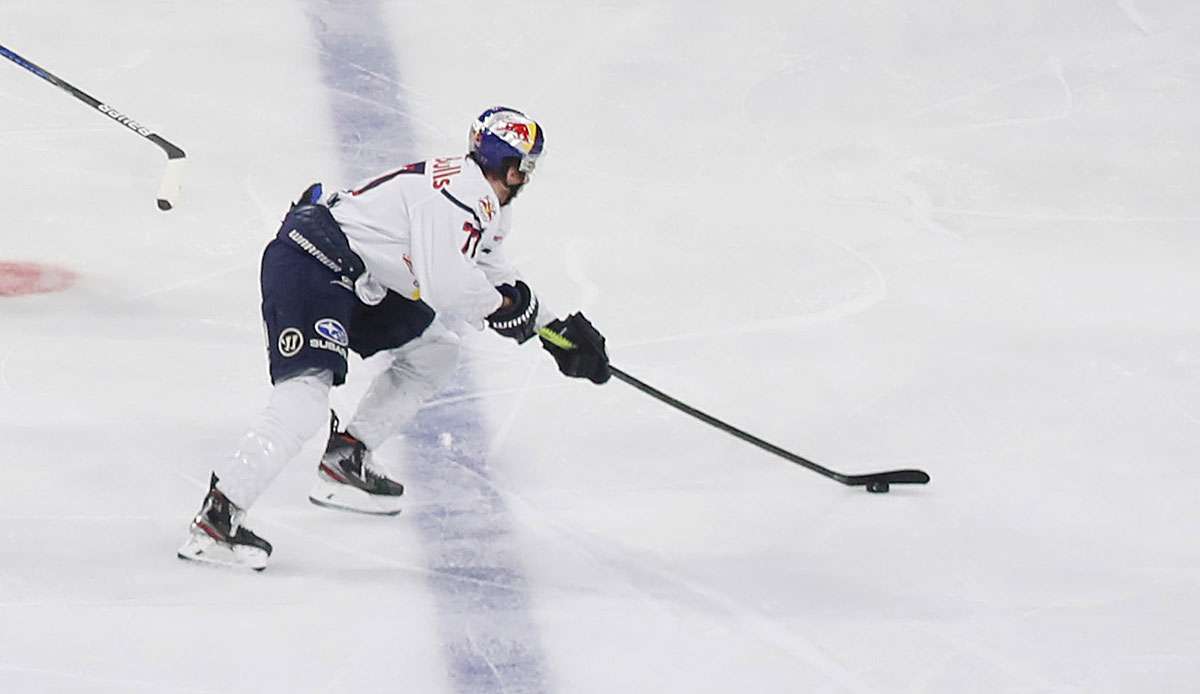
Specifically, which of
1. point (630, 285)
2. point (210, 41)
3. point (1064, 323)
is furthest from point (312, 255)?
point (210, 41)

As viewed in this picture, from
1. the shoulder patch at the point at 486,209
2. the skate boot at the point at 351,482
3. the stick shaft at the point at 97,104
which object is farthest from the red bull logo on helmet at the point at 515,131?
the stick shaft at the point at 97,104

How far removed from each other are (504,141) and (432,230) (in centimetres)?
21

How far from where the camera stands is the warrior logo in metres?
3.47

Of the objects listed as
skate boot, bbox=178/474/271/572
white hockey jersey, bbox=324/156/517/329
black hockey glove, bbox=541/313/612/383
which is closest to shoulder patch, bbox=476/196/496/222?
white hockey jersey, bbox=324/156/517/329

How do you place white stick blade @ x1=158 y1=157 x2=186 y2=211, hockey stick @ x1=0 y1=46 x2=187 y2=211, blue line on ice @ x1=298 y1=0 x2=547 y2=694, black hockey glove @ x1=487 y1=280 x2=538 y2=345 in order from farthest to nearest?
hockey stick @ x1=0 y1=46 x2=187 y2=211 < white stick blade @ x1=158 y1=157 x2=186 y2=211 < black hockey glove @ x1=487 y1=280 x2=538 y2=345 < blue line on ice @ x1=298 y1=0 x2=547 y2=694

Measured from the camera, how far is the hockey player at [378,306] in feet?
11.3

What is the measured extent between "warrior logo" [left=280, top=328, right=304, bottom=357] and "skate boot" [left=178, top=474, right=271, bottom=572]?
0.88ft

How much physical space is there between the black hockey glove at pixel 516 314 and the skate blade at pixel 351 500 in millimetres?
440

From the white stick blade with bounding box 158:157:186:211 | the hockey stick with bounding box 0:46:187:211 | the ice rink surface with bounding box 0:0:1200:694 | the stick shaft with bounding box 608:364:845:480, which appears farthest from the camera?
the hockey stick with bounding box 0:46:187:211

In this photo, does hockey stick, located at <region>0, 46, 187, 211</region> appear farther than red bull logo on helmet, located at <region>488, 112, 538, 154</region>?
Yes

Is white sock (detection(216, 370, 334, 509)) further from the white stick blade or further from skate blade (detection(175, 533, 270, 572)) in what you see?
the white stick blade

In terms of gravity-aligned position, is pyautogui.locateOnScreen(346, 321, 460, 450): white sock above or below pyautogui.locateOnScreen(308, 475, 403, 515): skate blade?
above

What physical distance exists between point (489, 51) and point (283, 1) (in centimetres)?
76

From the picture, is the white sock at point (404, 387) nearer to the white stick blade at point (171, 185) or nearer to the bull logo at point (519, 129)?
the bull logo at point (519, 129)
